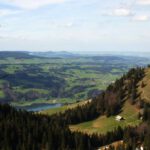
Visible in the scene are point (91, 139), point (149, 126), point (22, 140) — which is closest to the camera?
point (22, 140)

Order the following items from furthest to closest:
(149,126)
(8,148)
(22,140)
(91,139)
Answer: (149,126) < (91,139) < (22,140) < (8,148)

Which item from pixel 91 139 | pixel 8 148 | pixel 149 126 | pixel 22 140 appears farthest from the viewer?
pixel 149 126

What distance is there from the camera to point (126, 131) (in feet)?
621

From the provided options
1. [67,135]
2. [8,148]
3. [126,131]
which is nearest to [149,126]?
[126,131]

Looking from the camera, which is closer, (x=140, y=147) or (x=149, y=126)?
(x=140, y=147)

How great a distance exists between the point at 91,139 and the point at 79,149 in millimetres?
27194

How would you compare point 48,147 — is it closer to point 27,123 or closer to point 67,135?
point 67,135

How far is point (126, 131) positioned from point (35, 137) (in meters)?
45.6

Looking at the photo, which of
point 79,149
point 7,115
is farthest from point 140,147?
point 7,115

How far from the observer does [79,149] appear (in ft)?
527

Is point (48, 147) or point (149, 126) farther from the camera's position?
point (149, 126)

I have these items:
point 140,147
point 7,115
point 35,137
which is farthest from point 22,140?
point 140,147

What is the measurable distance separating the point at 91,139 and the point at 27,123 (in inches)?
1272

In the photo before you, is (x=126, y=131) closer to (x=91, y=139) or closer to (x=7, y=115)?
(x=91, y=139)
